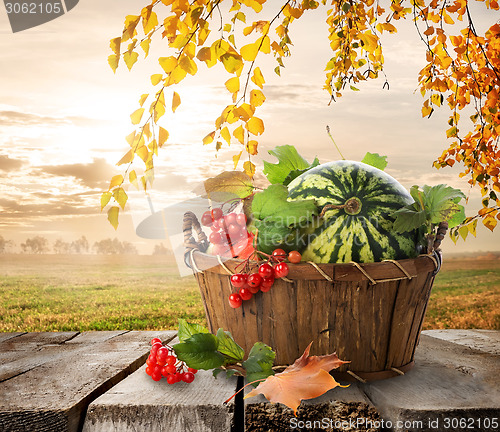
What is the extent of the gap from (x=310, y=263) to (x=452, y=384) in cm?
73

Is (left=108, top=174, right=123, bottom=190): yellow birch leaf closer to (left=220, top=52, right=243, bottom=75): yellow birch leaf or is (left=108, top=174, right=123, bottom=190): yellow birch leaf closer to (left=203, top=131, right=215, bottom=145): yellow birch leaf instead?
(left=203, top=131, right=215, bottom=145): yellow birch leaf

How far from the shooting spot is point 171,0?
1.86m

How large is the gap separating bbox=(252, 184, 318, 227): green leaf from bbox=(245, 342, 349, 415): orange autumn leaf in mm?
417

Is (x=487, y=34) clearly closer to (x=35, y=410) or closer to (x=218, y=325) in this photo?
(x=218, y=325)

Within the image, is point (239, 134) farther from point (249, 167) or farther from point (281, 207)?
point (281, 207)

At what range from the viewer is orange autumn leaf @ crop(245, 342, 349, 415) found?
1.38 meters

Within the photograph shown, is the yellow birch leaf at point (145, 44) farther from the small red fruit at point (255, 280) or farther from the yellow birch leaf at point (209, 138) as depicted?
the small red fruit at point (255, 280)

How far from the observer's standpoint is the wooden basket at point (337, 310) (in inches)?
61.6

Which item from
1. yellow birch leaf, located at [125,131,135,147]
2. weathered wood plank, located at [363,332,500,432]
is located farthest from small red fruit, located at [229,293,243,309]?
yellow birch leaf, located at [125,131,135,147]

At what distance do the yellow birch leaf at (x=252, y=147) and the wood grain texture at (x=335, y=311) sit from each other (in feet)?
2.58

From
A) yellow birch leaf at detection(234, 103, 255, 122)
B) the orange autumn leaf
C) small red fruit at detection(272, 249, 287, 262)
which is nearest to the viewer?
the orange autumn leaf

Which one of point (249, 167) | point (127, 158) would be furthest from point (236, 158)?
point (127, 158)

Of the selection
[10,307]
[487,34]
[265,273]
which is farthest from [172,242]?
[10,307]

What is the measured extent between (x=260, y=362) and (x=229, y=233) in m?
0.46
